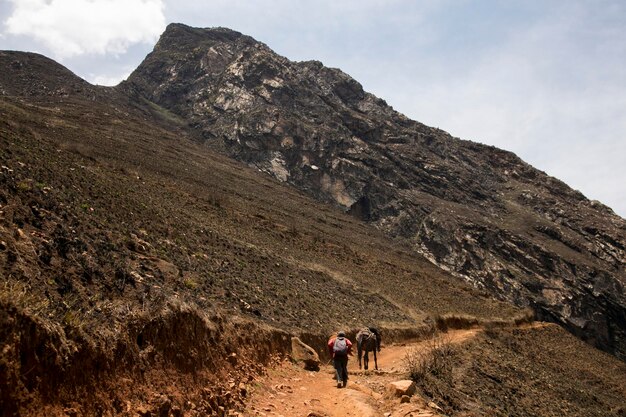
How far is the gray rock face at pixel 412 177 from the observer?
6241cm

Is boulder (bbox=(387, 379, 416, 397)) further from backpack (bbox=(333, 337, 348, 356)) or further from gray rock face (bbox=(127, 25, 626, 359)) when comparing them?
gray rock face (bbox=(127, 25, 626, 359))

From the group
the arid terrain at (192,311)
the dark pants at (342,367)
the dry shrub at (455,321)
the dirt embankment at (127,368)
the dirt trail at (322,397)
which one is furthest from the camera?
the dry shrub at (455,321)

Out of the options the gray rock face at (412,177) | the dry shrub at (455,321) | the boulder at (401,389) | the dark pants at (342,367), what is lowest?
the dry shrub at (455,321)

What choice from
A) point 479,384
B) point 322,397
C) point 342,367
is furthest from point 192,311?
point 479,384

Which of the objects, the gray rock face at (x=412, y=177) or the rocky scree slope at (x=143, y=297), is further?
the gray rock face at (x=412, y=177)

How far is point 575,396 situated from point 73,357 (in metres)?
26.2

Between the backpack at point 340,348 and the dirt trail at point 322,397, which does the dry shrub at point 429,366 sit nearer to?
the dirt trail at point 322,397

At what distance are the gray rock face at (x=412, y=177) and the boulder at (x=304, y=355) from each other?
162 ft

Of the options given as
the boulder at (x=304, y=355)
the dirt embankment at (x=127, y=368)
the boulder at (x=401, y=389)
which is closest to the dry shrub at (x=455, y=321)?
the boulder at (x=304, y=355)

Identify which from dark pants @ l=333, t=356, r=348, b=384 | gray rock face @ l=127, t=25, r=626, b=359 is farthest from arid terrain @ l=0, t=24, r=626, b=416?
gray rock face @ l=127, t=25, r=626, b=359

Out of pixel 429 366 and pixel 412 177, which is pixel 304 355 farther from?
pixel 412 177

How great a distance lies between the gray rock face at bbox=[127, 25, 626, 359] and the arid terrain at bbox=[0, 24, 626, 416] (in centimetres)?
2087

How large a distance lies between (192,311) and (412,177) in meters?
75.5

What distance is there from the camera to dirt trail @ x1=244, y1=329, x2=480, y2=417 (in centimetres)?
924
